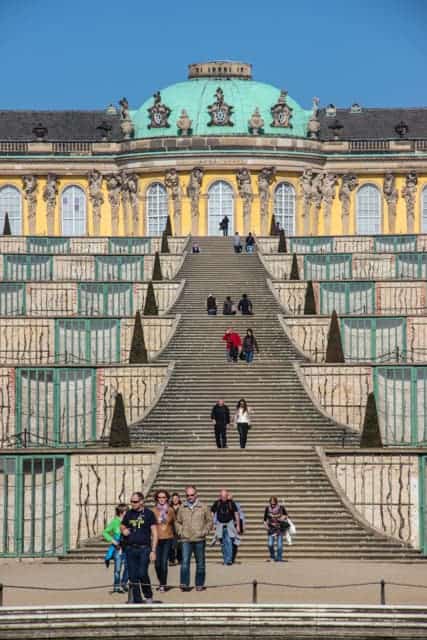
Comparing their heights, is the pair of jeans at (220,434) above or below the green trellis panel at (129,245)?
below

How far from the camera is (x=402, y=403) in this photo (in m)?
43.4

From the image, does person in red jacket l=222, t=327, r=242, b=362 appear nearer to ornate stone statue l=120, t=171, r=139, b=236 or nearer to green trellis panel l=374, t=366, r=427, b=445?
green trellis panel l=374, t=366, r=427, b=445

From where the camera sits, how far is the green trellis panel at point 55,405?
44.0 metres

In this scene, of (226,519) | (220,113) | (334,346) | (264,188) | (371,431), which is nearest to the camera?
(226,519)

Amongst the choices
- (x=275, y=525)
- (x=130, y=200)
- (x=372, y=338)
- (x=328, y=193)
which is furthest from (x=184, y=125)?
(x=275, y=525)

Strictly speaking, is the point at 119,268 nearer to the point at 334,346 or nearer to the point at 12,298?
the point at 12,298

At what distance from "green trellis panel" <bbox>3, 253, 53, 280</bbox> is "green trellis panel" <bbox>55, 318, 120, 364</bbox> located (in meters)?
11.8

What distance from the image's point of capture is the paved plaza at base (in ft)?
97.8

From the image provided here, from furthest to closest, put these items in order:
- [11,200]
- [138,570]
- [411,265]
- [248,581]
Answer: [11,200] → [411,265] → [248,581] → [138,570]

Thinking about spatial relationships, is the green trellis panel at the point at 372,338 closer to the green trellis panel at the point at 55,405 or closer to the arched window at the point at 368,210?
the green trellis panel at the point at 55,405

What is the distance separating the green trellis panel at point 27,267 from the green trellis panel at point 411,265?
9.52m

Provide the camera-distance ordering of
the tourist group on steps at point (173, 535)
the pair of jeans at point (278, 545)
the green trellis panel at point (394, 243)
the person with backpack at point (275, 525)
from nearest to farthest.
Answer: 1. the tourist group on steps at point (173, 535)
2. the person with backpack at point (275, 525)
3. the pair of jeans at point (278, 545)
4. the green trellis panel at point (394, 243)

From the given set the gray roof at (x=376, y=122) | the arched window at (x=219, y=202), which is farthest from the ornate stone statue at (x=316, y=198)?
the gray roof at (x=376, y=122)

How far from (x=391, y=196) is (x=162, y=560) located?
5966 centimetres
